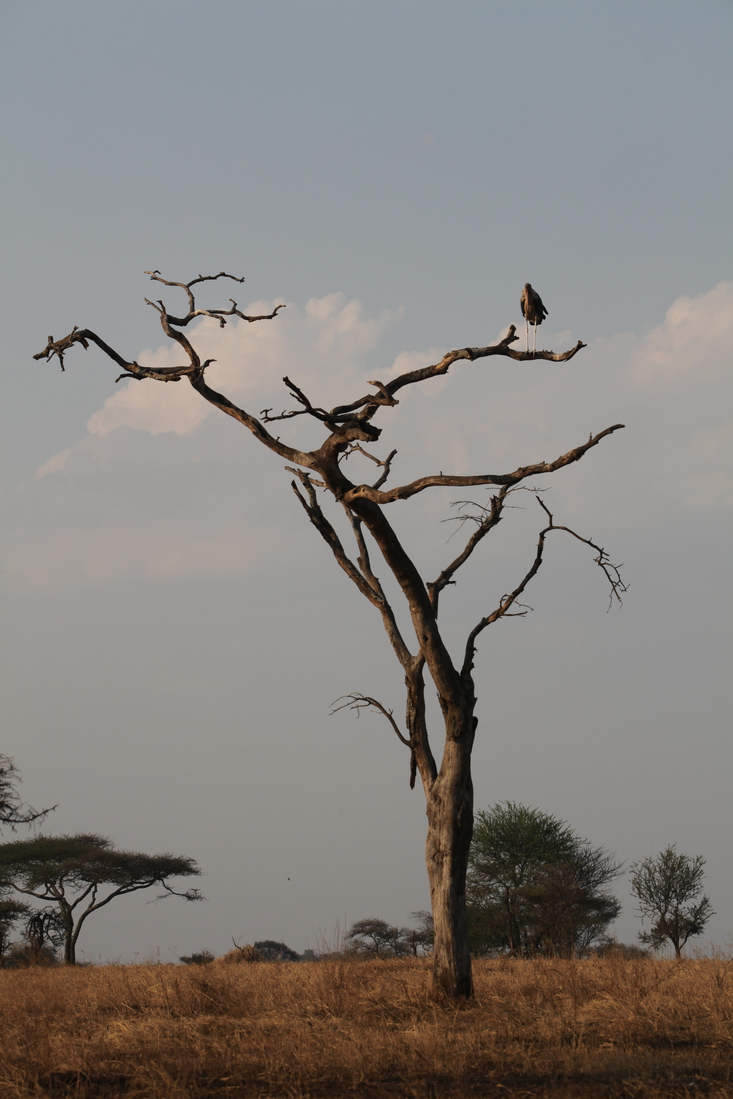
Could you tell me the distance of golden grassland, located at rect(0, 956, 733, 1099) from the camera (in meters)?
5.23

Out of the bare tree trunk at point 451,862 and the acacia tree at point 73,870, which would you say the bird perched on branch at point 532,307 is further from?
the acacia tree at point 73,870

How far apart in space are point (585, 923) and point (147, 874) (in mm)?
13606

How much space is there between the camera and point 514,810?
30.0 metres

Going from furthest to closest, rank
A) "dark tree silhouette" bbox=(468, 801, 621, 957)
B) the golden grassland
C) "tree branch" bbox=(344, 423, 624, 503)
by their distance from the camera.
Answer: "dark tree silhouette" bbox=(468, 801, 621, 957) → "tree branch" bbox=(344, 423, 624, 503) → the golden grassland

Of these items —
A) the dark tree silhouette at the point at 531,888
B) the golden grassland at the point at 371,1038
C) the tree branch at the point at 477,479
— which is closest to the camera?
the golden grassland at the point at 371,1038

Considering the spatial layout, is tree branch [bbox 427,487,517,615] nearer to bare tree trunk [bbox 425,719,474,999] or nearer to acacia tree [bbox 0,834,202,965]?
bare tree trunk [bbox 425,719,474,999]

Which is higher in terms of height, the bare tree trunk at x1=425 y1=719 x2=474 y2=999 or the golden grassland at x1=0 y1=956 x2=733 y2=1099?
the bare tree trunk at x1=425 y1=719 x2=474 y2=999

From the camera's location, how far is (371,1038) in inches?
241

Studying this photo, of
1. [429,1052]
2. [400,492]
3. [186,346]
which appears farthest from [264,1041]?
[186,346]

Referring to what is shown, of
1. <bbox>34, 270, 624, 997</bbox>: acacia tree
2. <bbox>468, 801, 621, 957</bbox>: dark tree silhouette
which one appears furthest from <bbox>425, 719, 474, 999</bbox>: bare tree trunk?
<bbox>468, 801, 621, 957</bbox>: dark tree silhouette

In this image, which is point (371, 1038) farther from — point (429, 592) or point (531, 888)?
point (531, 888)

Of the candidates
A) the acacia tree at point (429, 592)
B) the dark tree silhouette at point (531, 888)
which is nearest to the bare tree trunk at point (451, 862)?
the acacia tree at point (429, 592)

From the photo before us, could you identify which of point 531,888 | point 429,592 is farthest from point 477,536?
point 531,888

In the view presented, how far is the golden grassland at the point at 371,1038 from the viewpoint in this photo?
17.2 feet
